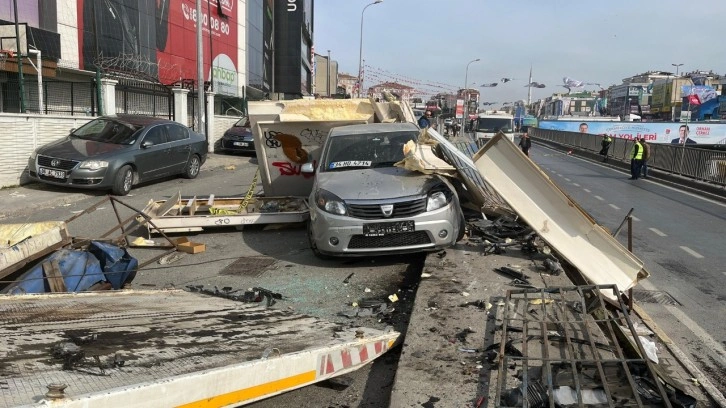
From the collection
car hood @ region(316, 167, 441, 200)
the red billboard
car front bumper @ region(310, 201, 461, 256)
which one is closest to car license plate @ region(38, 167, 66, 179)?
car hood @ region(316, 167, 441, 200)

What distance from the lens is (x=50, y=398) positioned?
245cm

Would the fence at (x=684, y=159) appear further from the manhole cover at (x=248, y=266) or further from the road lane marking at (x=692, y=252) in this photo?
the manhole cover at (x=248, y=266)

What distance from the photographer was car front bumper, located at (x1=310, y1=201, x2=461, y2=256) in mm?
6414

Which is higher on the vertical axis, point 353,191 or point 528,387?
point 353,191

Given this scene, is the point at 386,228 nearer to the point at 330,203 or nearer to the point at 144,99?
the point at 330,203

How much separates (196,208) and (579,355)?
7085 millimetres

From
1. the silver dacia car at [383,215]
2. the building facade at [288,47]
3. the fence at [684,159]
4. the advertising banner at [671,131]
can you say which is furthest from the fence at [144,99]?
the advertising banner at [671,131]

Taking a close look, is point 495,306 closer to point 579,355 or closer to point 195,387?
point 579,355

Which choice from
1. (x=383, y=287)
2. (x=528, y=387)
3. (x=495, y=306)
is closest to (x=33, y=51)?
(x=383, y=287)

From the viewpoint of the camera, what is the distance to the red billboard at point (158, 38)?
2234 cm

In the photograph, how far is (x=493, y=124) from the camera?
3941cm

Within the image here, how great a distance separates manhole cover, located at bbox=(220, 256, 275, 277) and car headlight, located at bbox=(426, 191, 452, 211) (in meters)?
2.12

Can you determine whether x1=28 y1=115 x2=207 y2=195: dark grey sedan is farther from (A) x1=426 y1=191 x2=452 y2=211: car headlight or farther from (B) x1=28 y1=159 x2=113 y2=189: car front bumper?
(A) x1=426 y1=191 x2=452 y2=211: car headlight

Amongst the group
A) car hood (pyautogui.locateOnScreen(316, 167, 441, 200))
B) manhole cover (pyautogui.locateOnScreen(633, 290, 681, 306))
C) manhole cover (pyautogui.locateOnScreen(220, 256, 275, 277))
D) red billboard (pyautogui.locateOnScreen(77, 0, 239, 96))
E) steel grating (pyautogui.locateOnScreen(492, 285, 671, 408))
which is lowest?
manhole cover (pyautogui.locateOnScreen(633, 290, 681, 306))
